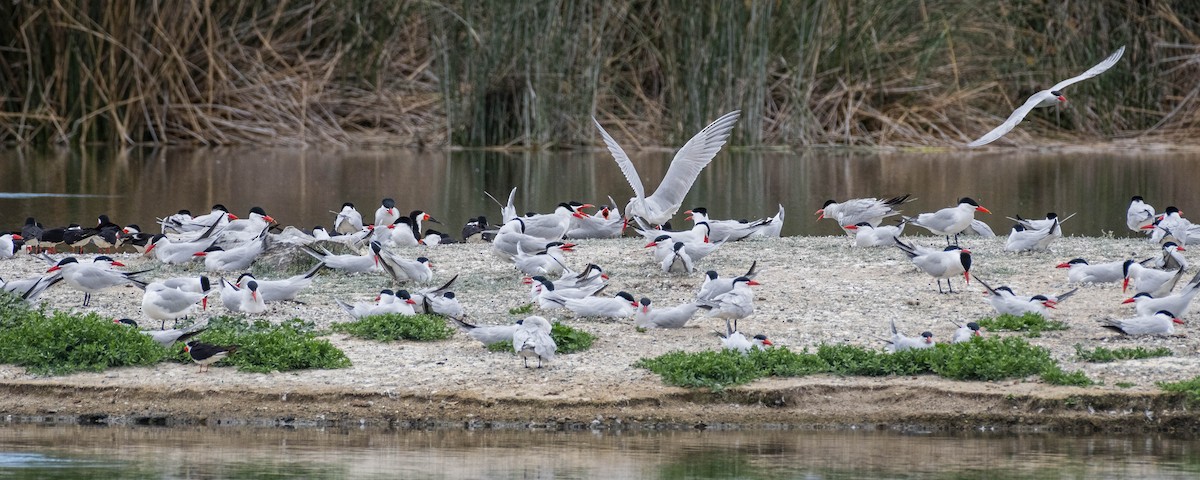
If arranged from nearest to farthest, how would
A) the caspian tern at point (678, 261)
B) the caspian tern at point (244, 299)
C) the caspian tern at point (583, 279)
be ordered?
the caspian tern at point (244, 299) → the caspian tern at point (583, 279) → the caspian tern at point (678, 261)

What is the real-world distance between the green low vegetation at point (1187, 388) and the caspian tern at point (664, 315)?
2701 mm

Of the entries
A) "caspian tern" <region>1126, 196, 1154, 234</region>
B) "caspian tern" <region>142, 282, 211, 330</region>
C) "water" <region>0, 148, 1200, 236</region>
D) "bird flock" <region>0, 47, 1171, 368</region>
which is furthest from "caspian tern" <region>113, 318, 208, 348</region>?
"caspian tern" <region>1126, 196, 1154, 234</region>

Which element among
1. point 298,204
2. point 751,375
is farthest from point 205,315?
point 298,204

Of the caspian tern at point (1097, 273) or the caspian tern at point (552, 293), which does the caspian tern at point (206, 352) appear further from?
the caspian tern at point (1097, 273)

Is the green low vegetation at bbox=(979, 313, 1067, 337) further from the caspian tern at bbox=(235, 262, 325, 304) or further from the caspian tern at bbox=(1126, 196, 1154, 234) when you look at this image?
the caspian tern at bbox=(1126, 196, 1154, 234)

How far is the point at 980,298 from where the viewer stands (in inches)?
409

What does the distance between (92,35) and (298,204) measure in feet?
28.2

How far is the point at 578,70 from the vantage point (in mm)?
26453

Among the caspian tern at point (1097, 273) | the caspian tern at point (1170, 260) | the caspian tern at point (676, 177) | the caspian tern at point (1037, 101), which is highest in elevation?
the caspian tern at point (1037, 101)

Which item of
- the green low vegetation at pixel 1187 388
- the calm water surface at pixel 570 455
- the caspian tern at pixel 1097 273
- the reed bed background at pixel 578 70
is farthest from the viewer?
the reed bed background at pixel 578 70

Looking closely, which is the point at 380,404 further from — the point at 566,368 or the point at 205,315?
the point at 205,315

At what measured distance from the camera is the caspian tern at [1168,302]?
939cm

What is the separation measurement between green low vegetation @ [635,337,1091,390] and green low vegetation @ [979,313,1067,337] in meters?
0.69

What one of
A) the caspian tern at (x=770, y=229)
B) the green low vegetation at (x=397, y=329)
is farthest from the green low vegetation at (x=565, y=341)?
the caspian tern at (x=770, y=229)
